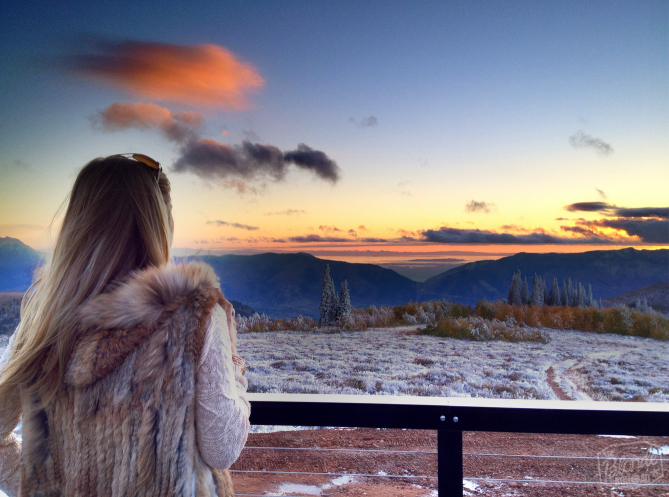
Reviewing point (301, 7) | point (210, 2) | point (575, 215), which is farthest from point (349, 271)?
point (210, 2)

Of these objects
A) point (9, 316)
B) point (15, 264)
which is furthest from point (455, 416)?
point (15, 264)

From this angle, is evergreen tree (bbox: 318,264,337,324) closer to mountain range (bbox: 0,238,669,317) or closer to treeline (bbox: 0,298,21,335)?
mountain range (bbox: 0,238,669,317)

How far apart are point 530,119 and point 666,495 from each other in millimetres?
2535

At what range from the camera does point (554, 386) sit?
313 centimetres

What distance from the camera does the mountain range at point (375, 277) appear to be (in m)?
3.38

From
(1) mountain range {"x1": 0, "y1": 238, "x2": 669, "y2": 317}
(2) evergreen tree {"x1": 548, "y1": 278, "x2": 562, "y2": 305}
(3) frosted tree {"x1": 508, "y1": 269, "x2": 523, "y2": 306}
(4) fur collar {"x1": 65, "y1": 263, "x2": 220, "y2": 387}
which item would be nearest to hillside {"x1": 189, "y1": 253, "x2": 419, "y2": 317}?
(1) mountain range {"x1": 0, "y1": 238, "x2": 669, "y2": 317}

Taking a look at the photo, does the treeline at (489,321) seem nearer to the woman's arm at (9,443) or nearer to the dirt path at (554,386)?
the dirt path at (554,386)

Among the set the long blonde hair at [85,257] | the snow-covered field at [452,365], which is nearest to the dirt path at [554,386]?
the snow-covered field at [452,365]

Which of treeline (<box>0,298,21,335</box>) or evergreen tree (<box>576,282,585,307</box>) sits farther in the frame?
evergreen tree (<box>576,282,585,307</box>)

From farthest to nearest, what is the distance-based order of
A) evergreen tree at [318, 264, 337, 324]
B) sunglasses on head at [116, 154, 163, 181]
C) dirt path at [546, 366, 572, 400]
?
evergreen tree at [318, 264, 337, 324] → dirt path at [546, 366, 572, 400] → sunglasses on head at [116, 154, 163, 181]

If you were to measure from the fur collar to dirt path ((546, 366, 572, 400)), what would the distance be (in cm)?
307

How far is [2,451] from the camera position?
32.1 inches

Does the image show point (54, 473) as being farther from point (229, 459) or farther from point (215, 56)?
point (215, 56)

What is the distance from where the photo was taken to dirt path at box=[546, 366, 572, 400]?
10.1 ft
